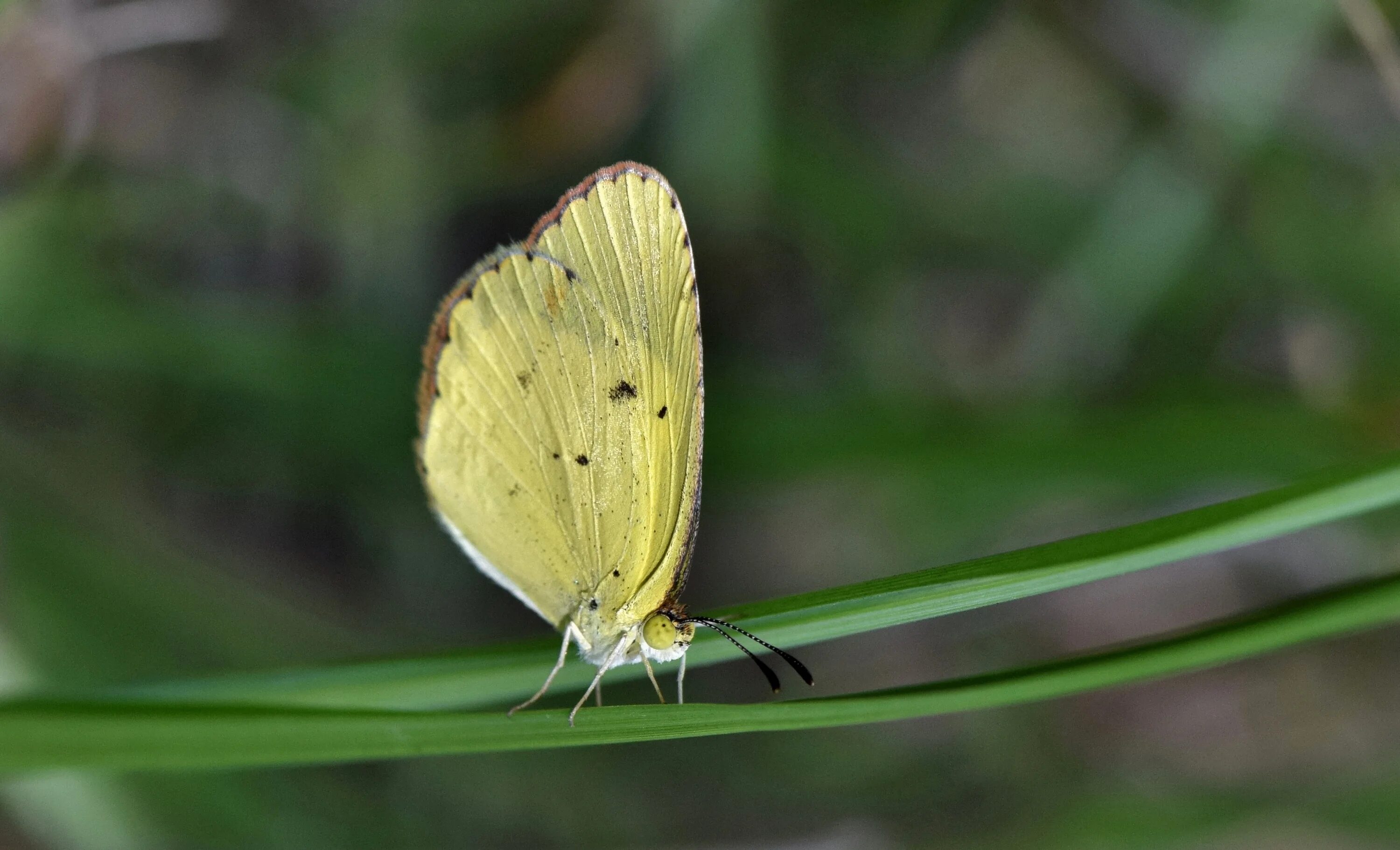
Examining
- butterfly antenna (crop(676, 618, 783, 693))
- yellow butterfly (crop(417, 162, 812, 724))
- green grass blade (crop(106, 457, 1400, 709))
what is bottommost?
butterfly antenna (crop(676, 618, 783, 693))

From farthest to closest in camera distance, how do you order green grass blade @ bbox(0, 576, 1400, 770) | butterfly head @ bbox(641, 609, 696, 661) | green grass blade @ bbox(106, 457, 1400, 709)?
butterfly head @ bbox(641, 609, 696, 661), green grass blade @ bbox(106, 457, 1400, 709), green grass blade @ bbox(0, 576, 1400, 770)

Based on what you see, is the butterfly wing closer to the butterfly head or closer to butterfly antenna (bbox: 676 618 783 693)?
the butterfly head

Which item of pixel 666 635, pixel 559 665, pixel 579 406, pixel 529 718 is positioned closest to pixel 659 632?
pixel 666 635

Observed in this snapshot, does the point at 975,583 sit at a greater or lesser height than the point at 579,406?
lesser

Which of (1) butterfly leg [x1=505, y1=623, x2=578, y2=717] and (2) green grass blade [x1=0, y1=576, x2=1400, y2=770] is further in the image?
(1) butterfly leg [x1=505, y1=623, x2=578, y2=717]

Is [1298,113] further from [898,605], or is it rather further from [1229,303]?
[898,605]

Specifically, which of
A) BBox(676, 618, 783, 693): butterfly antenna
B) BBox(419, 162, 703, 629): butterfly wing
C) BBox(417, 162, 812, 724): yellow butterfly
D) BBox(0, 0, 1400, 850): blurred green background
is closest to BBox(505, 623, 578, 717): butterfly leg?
BBox(417, 162, 812, 724): yellow butterfly

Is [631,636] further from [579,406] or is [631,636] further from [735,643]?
[579,406]
